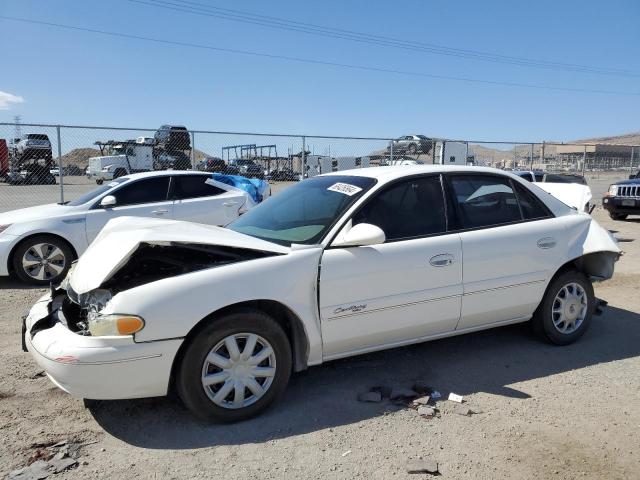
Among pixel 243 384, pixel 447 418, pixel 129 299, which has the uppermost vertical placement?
pixel 129 299

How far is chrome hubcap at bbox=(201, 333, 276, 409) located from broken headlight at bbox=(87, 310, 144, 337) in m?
0.47

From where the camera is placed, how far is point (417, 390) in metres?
3.65

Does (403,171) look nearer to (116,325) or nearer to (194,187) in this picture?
(116,325)

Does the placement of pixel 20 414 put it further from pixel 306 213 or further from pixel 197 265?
pixel 306 213

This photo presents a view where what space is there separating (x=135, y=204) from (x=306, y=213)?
14.5 ft

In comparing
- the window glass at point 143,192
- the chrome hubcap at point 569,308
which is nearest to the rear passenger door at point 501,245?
the chrome hubcap at point 569,308

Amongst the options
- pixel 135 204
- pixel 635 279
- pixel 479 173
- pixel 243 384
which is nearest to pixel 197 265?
pixel 243 384

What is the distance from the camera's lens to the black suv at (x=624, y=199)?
13328 mm

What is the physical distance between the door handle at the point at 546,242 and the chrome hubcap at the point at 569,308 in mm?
434

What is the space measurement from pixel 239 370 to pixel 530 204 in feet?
9.40

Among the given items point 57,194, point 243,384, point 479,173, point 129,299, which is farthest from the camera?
point 57,194

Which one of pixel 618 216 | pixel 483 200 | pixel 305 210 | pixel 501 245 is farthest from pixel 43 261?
pixel 618 216

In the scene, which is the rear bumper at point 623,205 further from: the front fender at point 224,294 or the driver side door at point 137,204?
the front fender at point 224,294

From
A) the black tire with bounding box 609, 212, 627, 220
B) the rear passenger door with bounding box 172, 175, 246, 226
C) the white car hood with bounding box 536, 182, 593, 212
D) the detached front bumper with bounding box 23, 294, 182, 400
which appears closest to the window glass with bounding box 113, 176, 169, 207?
the rear passenger door with bounding box 172, 175, 246, 226
